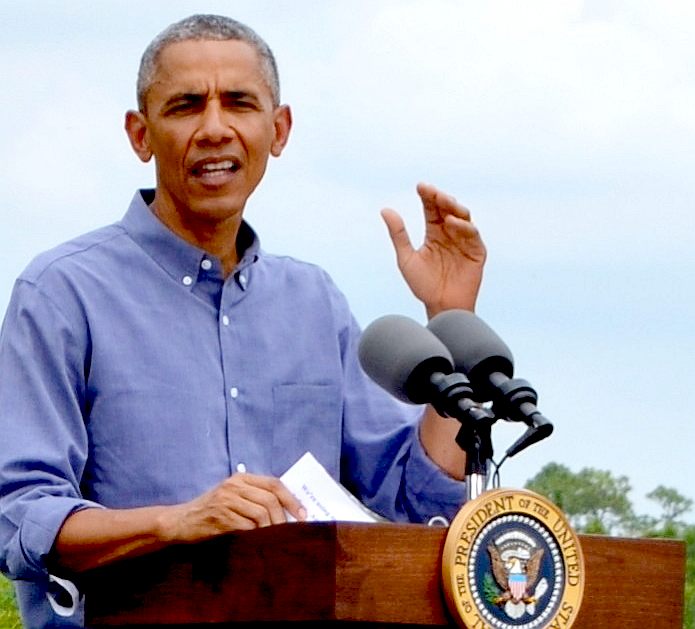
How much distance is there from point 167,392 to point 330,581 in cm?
121

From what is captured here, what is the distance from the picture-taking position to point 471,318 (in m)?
4.12

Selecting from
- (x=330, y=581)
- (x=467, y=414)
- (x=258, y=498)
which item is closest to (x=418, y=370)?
(x=467, y=414)

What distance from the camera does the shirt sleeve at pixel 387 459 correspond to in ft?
15.8

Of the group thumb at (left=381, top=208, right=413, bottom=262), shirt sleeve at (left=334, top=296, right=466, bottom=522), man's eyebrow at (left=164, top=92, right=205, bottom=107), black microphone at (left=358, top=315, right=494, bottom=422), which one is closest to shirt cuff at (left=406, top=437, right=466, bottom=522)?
shirt sleeve at (left=334, top=296, right=466, bottom=522)

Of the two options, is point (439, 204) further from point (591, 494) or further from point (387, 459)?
point (591, 494)

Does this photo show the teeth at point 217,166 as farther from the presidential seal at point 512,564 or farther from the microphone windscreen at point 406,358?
the presidential seal at point 512,564

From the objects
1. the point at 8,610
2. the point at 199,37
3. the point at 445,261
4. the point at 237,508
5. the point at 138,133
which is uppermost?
the point at 199,37

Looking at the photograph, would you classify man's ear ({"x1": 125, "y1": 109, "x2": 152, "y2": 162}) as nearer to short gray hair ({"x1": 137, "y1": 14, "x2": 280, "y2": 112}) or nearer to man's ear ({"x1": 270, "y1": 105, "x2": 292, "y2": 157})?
short gray hair ({"x1": 137, "y1": 14, "x2": 280, "y2": 112})

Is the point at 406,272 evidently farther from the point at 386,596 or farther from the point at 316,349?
the point at 386,596

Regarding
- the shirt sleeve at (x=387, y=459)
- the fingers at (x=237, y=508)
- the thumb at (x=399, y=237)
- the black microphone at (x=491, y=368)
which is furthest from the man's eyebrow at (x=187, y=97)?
the fingers at (x=237, y=508)

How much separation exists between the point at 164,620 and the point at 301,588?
52 cm

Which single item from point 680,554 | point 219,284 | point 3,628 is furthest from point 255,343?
point 3,628

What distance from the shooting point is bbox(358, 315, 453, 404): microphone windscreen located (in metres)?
3.92

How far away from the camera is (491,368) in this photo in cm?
402
